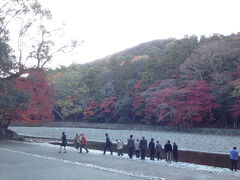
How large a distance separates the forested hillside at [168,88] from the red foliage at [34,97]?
5.20 feet

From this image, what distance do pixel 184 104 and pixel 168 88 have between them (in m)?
3.58

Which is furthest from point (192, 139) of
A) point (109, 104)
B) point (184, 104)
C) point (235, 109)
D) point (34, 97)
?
point (109, 104)

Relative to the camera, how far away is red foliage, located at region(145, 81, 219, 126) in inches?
1294


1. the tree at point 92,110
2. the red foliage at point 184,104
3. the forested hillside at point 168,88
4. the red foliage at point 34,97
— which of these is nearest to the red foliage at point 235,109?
the forested hillside at point 168,88

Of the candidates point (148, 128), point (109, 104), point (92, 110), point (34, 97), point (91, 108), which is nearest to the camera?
point (34, 97)

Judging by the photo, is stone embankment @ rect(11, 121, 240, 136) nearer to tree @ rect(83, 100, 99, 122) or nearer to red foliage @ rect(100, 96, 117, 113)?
tree @ rect(83, 100, 99, 122)

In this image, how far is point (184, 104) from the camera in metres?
33.7

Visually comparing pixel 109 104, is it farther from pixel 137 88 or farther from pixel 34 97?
pixel 34 97

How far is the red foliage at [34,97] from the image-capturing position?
904 inches

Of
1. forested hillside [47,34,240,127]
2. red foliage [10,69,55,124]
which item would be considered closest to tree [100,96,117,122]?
forested hillside [47,34,240,127]

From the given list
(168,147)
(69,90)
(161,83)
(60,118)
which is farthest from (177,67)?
(60,118)

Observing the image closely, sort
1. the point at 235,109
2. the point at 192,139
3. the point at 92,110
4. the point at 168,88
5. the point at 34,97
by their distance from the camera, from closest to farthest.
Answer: the point at 34,97 < the point at 192,139 < the point at 235,109 < the point at 168,88 < the point at 92,110

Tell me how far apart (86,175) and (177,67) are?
105 feet

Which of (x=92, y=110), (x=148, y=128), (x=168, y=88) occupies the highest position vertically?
(x=168, y=88)
